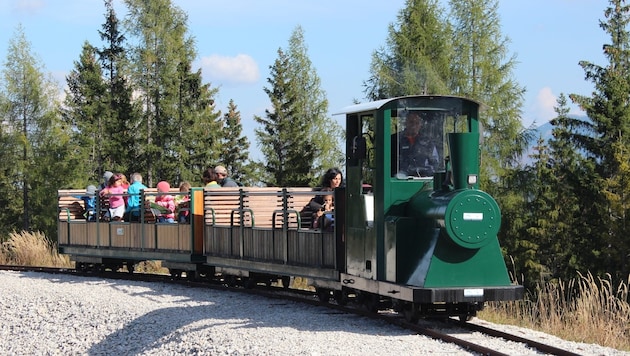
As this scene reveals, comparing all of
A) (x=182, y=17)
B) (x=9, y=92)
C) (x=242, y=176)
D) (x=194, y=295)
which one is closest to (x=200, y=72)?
(x=182, y=17)

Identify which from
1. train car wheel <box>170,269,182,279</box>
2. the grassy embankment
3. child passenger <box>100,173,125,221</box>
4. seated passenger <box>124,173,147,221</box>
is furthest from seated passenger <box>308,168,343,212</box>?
child passenger <box>100,173,125,221</box>

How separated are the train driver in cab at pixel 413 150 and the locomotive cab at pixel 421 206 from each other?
0.01 metres

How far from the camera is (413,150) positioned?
1162 centimetres

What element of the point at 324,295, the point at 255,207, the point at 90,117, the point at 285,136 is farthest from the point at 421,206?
the point at 285,136

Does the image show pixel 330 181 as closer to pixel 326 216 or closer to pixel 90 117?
pixel 326 216

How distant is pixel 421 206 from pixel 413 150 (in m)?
0.75

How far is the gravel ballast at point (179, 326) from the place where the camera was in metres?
9.96

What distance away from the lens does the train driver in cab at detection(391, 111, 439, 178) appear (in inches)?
456

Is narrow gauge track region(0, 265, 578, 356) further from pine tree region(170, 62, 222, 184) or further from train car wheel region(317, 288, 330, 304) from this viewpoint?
pine tree region(170, 62, 222, 184)

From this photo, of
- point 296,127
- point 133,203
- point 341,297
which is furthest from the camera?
point 296,127

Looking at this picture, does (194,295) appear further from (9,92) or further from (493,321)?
(9,92)

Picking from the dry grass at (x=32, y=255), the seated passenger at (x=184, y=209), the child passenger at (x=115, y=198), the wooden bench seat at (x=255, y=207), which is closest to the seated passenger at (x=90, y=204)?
the child passenger at (x=115, y=198)

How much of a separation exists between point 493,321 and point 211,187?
668 cm

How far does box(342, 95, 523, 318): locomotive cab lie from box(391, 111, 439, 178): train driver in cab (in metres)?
0.01
